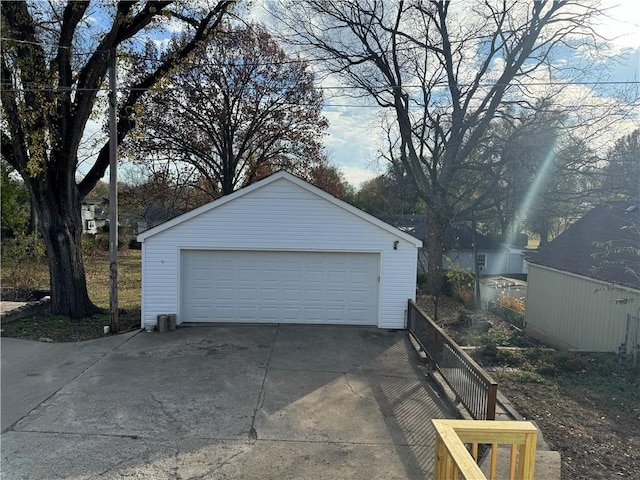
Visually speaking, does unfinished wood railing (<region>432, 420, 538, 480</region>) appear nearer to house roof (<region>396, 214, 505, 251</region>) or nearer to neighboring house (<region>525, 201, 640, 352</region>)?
neighboring house (<region>525, 201, 640, 352</region>)

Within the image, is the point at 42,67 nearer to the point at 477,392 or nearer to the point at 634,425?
the point at 477,392

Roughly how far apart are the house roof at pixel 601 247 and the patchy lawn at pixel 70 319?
41.6ft

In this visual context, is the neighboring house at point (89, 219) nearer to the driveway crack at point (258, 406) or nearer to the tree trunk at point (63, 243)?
the tree trunk at point (63, 243)

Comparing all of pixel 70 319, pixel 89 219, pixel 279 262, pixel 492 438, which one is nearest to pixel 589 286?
pixel 279 262

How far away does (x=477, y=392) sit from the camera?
17.4 ft

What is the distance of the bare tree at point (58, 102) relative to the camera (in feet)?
32.3

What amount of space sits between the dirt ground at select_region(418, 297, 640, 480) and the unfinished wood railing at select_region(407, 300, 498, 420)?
951mm

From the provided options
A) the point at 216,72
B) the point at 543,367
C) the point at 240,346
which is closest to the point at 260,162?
the point at 216,72

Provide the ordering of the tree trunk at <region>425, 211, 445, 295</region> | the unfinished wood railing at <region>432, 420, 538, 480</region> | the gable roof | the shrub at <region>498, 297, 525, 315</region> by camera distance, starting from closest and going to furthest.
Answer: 1. the unfinished wood railing at <region>432, 420, 538, 480</region>
2. the gable roof
3. the shrub at <region>498, 297, 525, 315</region>
4. the tree trunk at <region>425, 211, 445, 295</region>

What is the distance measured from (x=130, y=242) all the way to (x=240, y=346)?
1266 inches

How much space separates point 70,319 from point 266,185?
6233mm

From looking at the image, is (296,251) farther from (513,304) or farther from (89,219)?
(89,219)

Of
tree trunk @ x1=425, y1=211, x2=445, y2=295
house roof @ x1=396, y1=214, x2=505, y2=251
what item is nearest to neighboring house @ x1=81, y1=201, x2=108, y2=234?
house roof @ x1=396, y1=214, x2=505, y2=251

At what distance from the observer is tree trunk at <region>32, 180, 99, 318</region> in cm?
1070
